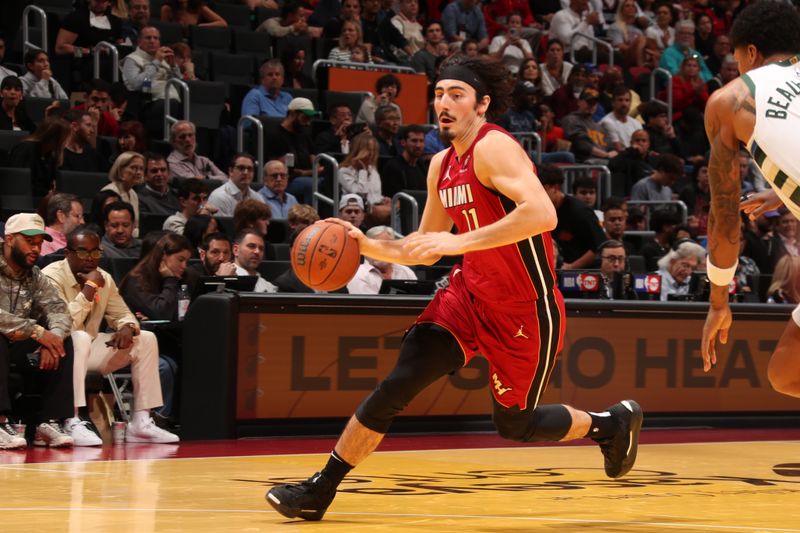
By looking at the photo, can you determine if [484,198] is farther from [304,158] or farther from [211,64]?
[211,64]

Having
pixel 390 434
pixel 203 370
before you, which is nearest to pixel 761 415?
pixel 390 434

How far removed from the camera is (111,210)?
449 inches

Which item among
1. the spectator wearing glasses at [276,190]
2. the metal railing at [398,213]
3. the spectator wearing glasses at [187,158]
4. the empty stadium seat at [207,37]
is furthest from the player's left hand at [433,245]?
the empty stadium seat at [207,37]

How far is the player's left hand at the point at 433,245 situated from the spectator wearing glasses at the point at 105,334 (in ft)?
15.7

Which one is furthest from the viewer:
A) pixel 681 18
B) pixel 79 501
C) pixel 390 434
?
pixel 681 18

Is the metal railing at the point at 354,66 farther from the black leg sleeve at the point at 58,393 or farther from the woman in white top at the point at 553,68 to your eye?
the black leg sleeve at the point at 58,393

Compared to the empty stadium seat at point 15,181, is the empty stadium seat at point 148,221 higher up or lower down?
lower down

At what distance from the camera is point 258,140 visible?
14.6m


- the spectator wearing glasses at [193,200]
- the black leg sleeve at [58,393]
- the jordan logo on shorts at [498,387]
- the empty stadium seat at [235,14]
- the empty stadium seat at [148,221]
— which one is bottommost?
the black leg sleeve at [58,393]

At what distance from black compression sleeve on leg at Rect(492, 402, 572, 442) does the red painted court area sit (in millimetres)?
3148

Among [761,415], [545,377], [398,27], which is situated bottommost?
[761,415]

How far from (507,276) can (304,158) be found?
937cm

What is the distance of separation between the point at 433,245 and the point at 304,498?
1299 millimetres

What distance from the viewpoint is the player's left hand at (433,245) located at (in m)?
5.39
